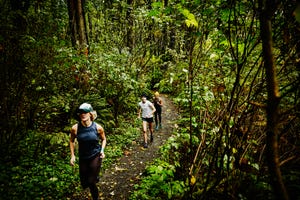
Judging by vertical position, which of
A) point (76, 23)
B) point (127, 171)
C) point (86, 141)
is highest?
point (76, 23)

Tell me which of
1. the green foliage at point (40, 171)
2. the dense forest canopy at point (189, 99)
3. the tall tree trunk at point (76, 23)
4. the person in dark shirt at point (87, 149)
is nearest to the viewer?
the dense forest canopy at point (189, 99)

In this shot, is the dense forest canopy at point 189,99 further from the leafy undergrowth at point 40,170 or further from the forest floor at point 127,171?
the forest floor at point 127,171

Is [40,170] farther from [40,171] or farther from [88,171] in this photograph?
[88,171]

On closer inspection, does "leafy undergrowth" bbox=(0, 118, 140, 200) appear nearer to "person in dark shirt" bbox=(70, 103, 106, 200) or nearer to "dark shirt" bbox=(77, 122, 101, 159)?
"person in dark shirt" bbox=(70, 103, 106, 200)

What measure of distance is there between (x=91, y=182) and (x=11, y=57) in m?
4.18

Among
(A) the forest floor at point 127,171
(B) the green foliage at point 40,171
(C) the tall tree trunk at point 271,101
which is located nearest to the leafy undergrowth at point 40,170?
(B) the green foliage at point 40,171

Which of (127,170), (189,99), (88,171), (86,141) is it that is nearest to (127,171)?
(127,170)

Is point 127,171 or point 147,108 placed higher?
point 147,108

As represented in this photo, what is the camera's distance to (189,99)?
18.3 feet

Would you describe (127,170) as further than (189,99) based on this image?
Yes

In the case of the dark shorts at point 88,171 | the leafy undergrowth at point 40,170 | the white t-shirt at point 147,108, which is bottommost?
the leafy undergrowth at point 40,170

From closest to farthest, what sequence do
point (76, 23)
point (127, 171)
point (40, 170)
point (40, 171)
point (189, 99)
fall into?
1. point (189, 99)
2. point (40, 171)
3. point (40, 170)
4. point (127, 171)
5. point (76, 23)

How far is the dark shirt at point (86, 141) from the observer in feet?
15.3

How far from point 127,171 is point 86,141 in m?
3.25
